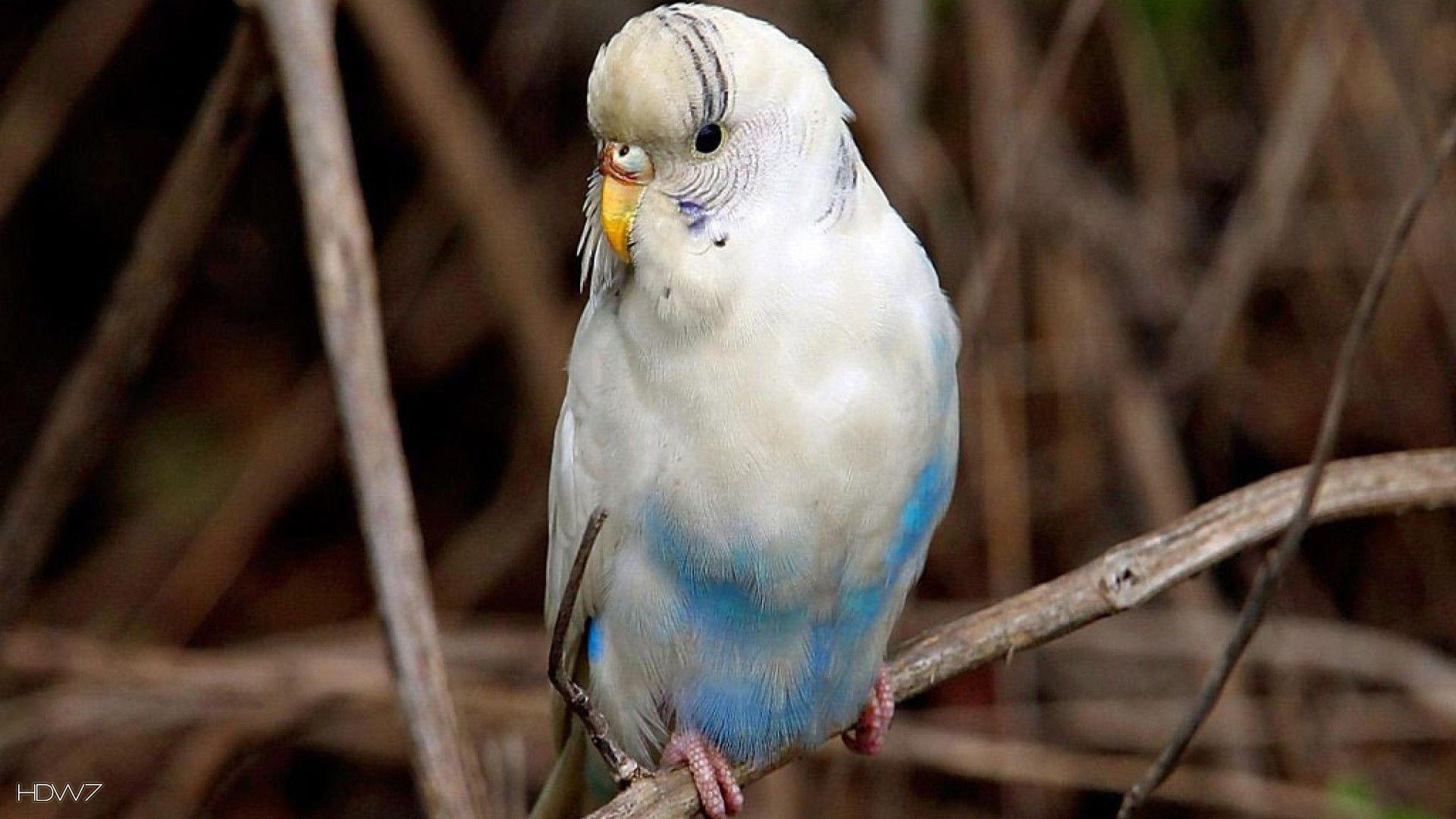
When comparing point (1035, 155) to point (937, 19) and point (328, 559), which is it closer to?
point (937, 19)

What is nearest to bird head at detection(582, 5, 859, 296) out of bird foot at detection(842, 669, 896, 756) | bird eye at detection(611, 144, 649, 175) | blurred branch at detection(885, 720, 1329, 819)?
bird eye at detection(611, 144, 649, 175)

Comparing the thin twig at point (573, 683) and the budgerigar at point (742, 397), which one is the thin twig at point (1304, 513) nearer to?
the budgerigar at point (742, 397)

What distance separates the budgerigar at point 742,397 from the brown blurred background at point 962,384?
1291mm

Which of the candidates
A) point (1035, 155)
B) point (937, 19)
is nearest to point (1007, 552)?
point (1035, 155)

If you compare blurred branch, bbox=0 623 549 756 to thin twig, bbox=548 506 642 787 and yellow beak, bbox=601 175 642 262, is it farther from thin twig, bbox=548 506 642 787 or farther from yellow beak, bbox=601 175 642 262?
yellow beak, bbox=601 175 642 262

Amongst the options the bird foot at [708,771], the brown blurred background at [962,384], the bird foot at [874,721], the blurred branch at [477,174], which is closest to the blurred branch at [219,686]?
the brown blurred background at [962,384]

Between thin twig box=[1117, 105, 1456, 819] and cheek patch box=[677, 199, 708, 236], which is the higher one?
cheek patch box=[677, 199, 708, 236]

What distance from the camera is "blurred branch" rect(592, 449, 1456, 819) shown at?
1967 mm

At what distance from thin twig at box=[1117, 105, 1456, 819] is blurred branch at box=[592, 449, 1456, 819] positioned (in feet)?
0.48

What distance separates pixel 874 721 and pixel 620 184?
896 mm

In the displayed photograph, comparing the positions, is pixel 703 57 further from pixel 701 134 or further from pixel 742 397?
pixel 742 397

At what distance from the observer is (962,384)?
140 inches

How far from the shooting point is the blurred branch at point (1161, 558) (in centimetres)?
197

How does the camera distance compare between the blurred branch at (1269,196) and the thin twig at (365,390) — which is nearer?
the thin twig at (365,390)
